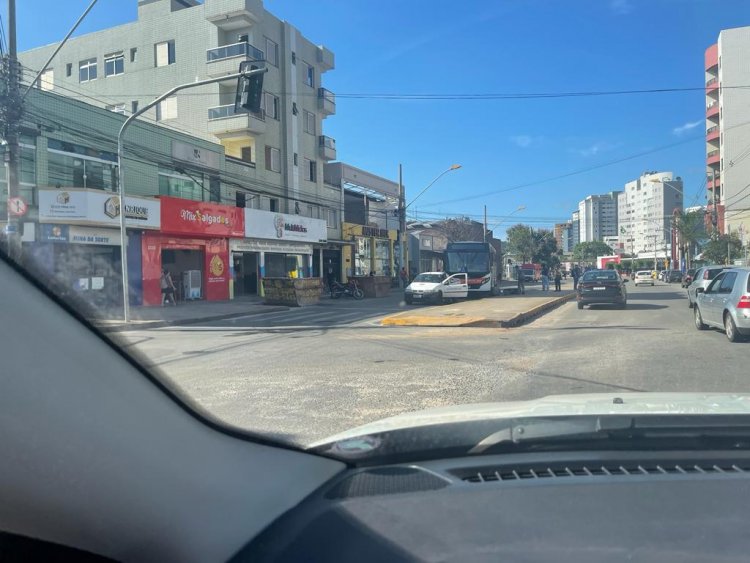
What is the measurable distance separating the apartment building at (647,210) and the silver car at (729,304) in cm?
9376

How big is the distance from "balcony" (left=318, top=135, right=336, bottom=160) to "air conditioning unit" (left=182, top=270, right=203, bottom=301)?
1527cm

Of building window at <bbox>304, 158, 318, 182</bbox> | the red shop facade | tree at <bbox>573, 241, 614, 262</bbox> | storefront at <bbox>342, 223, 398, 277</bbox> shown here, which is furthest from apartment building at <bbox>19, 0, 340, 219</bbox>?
tree at <bbox>573, 241, 614, 262</bbox>

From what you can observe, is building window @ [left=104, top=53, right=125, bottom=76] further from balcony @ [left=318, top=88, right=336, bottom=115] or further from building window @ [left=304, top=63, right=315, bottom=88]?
balcony @ [left=318, top=88, right=336, bottom=115]

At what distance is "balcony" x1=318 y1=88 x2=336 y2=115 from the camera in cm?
4022

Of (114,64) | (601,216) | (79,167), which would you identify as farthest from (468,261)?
(601,216)

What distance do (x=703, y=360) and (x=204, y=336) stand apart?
10894 millimetres

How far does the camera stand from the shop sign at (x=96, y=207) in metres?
18.2

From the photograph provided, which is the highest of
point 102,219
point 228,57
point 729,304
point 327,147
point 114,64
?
point 114,64

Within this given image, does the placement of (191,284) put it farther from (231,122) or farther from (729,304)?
(729,304)

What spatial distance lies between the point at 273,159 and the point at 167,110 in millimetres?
6795

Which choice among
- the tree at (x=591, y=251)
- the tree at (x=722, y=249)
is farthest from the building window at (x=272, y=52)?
the tree at (x=591, y=251)

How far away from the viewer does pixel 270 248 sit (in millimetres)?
34094

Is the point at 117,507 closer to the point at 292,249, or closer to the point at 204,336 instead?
the point at 204,336

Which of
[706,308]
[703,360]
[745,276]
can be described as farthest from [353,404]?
[706,308]
